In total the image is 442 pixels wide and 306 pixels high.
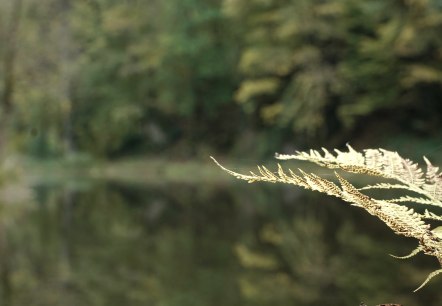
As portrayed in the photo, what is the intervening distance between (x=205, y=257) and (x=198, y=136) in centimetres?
2443

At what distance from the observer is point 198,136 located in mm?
32875

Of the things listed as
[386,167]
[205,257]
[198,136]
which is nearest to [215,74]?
[198,136]

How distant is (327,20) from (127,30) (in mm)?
11234

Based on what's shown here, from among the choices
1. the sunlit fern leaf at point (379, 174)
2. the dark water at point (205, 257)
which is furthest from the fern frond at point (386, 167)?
the dark water at point (205, 257)

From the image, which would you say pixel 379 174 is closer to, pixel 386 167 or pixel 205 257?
pixel 386 167

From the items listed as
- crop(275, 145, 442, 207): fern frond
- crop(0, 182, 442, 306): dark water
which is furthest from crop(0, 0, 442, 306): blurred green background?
crop(275, 145, 442, 207): fern frond

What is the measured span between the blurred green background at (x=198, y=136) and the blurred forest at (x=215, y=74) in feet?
0.23

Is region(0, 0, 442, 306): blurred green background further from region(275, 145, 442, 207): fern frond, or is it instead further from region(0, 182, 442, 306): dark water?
region(275, 145, 442, 207): fern frond

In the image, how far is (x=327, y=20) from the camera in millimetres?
26234

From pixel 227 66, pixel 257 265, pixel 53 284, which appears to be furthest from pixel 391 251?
pixel 227 66

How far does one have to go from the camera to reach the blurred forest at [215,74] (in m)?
23.4

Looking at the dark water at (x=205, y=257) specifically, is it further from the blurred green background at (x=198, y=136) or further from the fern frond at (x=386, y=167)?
the fern frond at (x=386, y=167)

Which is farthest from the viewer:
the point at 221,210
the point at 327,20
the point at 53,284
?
the point at 327,20

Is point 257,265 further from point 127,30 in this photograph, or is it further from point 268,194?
point 127,30
